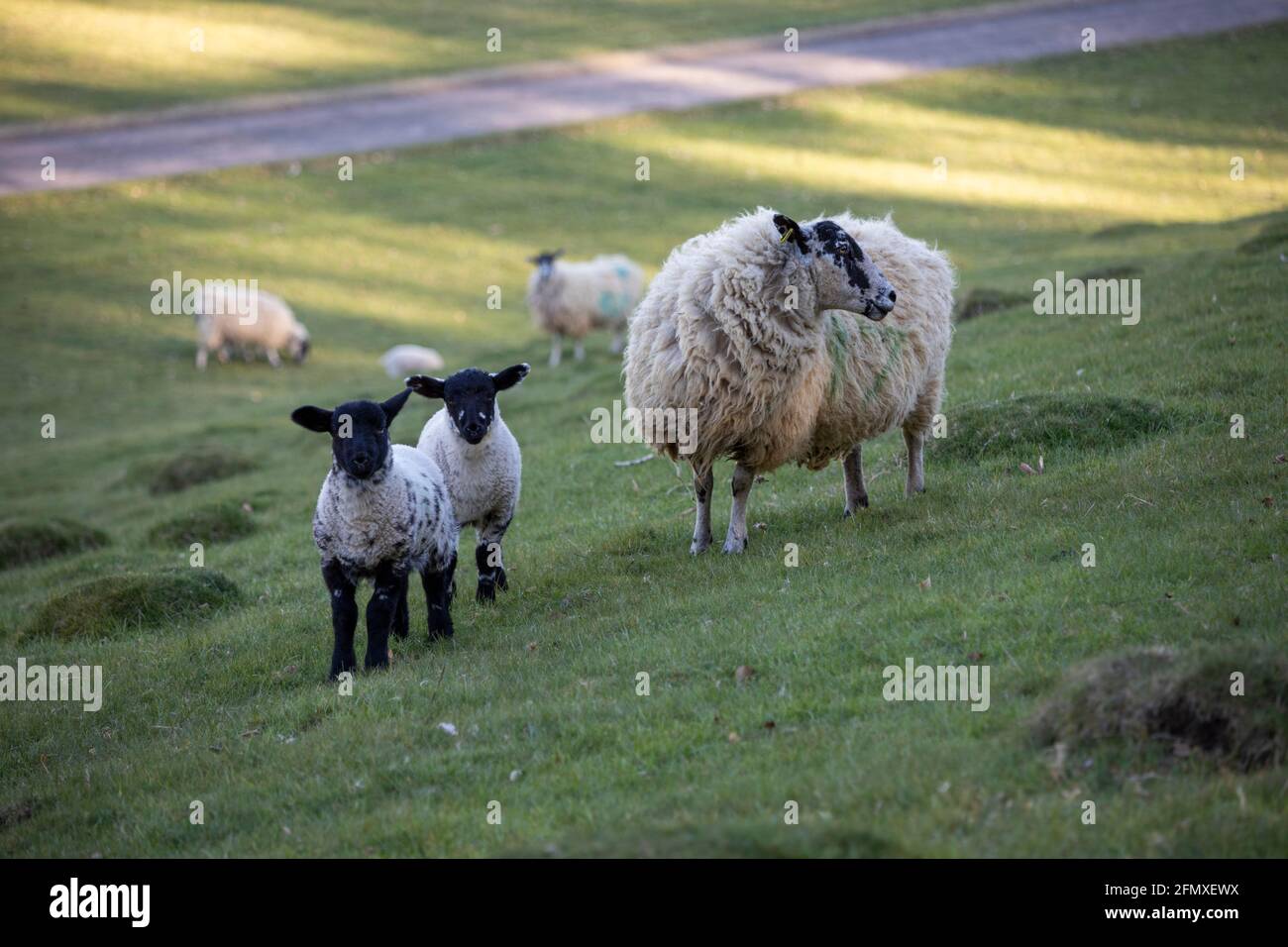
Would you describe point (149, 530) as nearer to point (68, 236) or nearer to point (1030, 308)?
point (1030, 308)

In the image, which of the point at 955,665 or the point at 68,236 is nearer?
the point at 955,665

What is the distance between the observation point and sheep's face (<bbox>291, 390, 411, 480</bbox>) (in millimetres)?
10078

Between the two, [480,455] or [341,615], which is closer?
[341,615]

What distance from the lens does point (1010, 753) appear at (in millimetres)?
7102

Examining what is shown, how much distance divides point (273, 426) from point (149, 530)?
869 cm

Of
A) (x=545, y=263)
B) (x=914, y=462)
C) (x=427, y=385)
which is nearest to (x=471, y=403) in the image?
(x=427, y=385)

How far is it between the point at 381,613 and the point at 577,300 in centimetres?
1989

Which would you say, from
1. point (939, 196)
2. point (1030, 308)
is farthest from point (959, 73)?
point (1030, 308)

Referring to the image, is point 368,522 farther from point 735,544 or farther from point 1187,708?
point 1187,708

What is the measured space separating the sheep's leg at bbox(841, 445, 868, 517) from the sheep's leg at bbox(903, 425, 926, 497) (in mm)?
555

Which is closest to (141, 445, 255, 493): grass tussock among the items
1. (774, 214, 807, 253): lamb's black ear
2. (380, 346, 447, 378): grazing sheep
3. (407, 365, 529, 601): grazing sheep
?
(380, 346, 447, 378): grazing sheep

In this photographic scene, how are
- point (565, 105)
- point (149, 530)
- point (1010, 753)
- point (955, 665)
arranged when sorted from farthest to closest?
point (565, 105) → point (149, 530) → point (955, 665) → point (1010, 753)

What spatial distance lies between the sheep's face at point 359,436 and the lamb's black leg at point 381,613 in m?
0.83

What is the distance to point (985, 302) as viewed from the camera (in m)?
22.6
